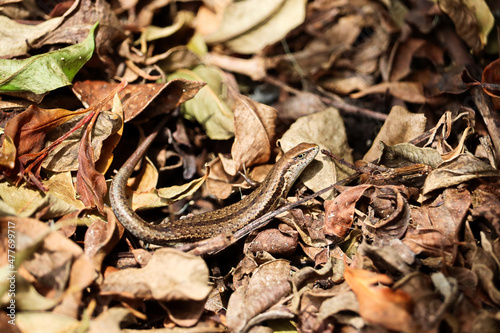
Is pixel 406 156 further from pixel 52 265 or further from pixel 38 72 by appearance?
pixel 38 72

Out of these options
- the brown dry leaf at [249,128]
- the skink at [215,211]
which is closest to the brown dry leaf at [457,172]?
the skink at [215,211]

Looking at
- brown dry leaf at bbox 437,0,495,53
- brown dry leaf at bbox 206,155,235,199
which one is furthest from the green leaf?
brown dry leaf at bbox 437,0,495,53

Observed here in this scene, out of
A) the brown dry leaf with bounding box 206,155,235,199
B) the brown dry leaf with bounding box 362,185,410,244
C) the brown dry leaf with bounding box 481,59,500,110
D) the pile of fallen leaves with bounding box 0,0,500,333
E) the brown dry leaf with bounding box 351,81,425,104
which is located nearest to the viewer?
the pile of fallen leaves with bounding box 0,0,500,333

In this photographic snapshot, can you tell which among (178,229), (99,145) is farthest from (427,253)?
(99,145)

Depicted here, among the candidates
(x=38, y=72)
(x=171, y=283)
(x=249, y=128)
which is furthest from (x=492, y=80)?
(x=38, y=72)

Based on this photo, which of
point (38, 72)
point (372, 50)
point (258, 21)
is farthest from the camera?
point (372, 50)

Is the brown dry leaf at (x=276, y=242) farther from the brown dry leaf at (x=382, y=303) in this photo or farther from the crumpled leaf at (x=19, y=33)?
the crumpled leaf at (x=19, y=33)

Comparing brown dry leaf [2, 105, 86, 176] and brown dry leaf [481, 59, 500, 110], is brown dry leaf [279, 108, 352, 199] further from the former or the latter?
brown dry leaf [2, 105, 86, 176]
